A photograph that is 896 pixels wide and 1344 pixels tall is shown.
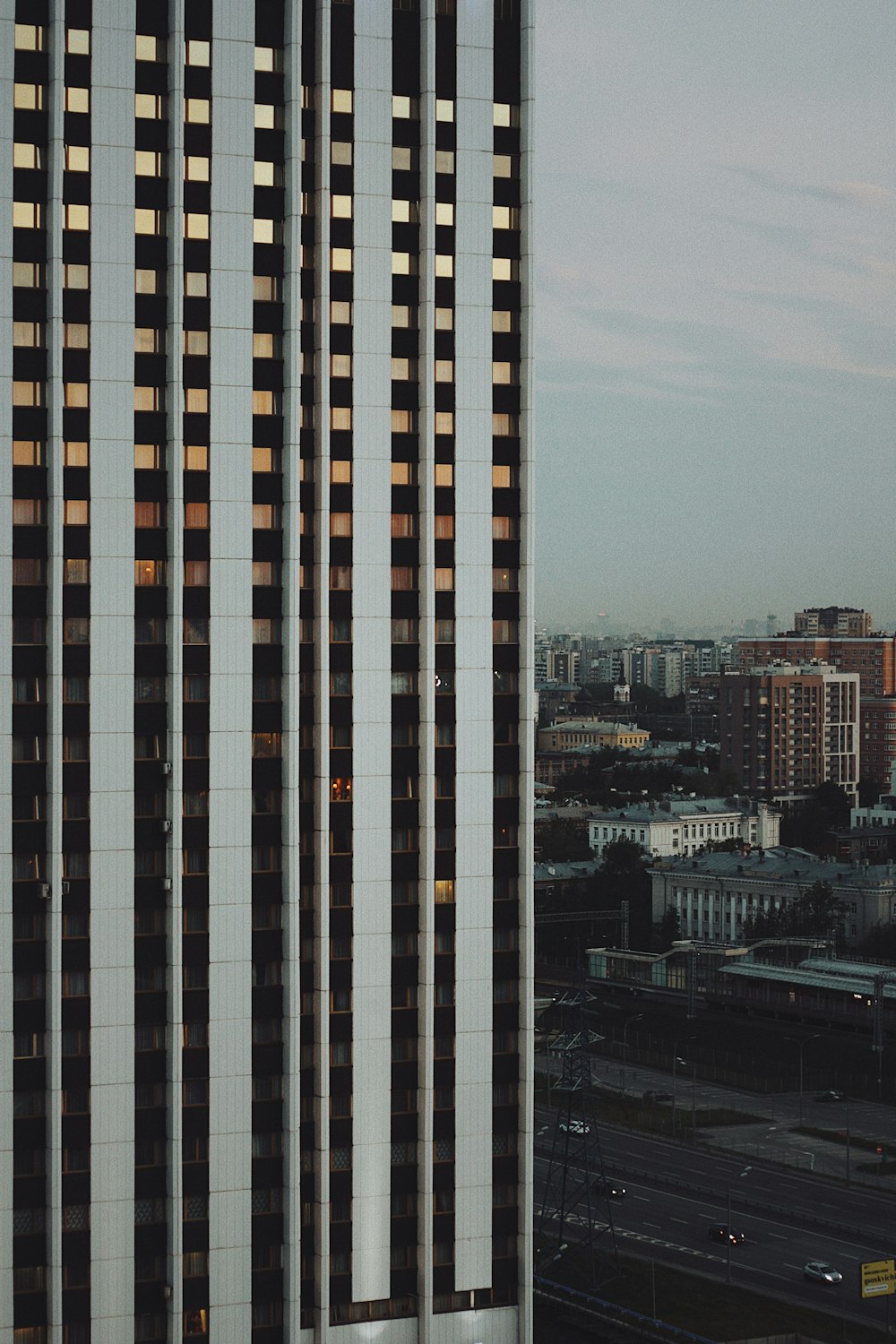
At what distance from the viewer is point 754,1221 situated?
3676 inches

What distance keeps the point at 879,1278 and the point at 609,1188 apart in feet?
88.4

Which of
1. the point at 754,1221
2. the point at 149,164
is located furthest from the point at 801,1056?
the point at 149,164

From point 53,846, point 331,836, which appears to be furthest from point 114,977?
point 331,836

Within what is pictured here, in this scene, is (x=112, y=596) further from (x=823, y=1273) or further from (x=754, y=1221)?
(x=754, y=1221)

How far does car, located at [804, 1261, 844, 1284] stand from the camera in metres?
83.1

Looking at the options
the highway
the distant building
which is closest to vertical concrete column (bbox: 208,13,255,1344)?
the highway

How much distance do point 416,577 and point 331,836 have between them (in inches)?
403

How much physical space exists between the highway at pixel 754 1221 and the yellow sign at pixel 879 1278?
19.1ft

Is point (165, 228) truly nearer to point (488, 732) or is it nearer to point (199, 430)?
point (199, 430)

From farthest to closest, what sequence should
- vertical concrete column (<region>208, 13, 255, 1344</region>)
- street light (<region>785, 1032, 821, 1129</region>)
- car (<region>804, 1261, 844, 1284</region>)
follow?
street light (<region>785, 1032, 821, 1129</region>) < car (<region>804, 1261, 844, 1284</region>) < vertical concrete column (<region>208, 13, 255, 1344</region>)

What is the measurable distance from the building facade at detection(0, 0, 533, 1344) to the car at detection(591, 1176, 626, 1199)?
32.1 meters

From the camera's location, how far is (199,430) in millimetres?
63312

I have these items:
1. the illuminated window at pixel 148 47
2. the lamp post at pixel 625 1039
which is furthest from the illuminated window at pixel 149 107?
the lamp post at pixel 625 1039

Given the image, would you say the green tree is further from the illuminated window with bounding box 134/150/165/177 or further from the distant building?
the illuminated window with bounding box 134/150/165/177
